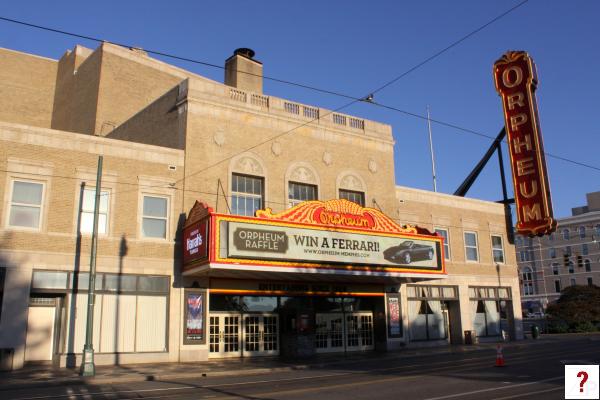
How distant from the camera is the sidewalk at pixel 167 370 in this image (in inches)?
720

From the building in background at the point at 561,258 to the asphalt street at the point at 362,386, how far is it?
91425 mm

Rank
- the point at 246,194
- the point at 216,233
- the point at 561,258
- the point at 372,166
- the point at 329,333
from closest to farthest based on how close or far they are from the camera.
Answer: the point at 216,233
the point at 246,194
the point at 329,333
the point at 372,166
the point at 561,258

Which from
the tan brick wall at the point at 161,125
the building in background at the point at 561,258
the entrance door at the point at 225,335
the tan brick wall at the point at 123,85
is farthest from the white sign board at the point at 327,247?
the building in background at the point at 561,258

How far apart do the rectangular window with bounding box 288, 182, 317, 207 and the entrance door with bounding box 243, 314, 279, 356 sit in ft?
20.4

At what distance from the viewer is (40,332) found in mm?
23750

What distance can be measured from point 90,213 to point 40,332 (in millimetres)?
5364

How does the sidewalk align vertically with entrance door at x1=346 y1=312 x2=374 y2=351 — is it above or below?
below

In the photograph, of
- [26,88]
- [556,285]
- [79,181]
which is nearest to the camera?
[79,181]

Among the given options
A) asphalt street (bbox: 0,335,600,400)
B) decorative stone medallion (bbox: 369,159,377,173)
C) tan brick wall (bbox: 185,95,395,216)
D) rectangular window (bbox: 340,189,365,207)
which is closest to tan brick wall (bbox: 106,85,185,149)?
tan brick wall (bbox: 185,95,395,216)

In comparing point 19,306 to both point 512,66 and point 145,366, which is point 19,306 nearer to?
point 145,366

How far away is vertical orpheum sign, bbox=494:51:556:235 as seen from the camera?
38.4 m

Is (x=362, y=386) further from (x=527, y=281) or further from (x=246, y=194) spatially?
(x=527, y=281)

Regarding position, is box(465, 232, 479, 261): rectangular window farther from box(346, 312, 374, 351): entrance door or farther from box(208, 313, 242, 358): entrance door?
box(208, 313, 242, 358): entrance door

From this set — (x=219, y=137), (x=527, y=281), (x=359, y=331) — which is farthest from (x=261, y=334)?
(x=527, y=281)
